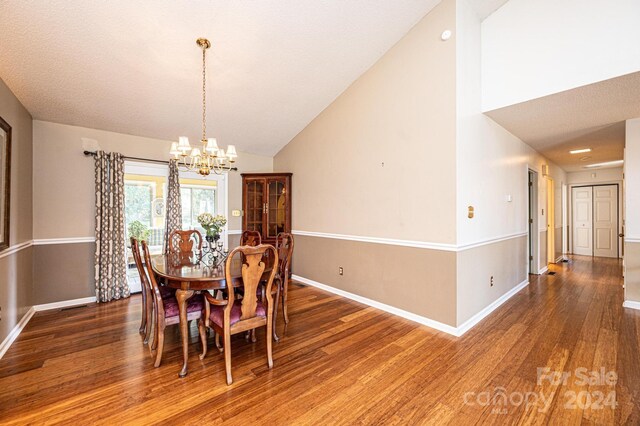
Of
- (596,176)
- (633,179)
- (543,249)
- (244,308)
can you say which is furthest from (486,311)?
(596,176)

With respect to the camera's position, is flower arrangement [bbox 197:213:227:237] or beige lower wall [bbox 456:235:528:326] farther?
beige lower wall [bbox 456:235:528:326]

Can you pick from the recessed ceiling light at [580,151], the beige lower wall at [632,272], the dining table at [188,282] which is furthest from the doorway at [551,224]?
the dining table at [188,282]

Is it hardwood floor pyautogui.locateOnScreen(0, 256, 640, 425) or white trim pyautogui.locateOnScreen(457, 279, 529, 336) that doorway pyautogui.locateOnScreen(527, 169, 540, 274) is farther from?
hardwood floor pyautogui.locateOnScreen(0, 256, 640, 425)

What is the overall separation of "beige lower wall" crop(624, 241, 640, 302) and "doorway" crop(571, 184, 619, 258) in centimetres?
483

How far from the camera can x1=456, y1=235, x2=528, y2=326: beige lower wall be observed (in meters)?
3.09

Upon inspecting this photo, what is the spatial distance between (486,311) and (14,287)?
535cm

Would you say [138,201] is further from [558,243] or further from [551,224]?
[558,243]

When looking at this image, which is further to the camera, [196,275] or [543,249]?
[543,249]

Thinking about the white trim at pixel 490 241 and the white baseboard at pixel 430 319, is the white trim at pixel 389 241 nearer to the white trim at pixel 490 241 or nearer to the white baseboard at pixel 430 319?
the white trim at pixel 490 241

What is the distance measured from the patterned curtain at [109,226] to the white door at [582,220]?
1076 cm

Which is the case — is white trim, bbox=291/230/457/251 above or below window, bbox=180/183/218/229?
below

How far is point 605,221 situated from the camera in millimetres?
7414

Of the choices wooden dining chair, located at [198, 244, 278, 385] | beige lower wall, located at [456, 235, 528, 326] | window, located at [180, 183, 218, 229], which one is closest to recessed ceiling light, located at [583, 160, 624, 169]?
beige lower wall, located at [456, 235, 528, 326]

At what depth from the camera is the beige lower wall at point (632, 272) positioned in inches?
147
